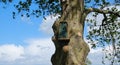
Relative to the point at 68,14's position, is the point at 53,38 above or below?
below

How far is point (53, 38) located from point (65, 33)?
0.58 meters

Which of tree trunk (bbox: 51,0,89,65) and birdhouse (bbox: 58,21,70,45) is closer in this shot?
tree trunk (bbox: 51,0,89,65)

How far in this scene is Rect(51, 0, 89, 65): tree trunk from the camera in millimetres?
12738

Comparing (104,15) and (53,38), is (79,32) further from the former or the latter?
(104,15)

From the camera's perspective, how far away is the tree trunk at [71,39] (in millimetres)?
12738

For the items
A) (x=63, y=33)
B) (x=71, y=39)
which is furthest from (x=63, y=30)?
(x=71, y=39)

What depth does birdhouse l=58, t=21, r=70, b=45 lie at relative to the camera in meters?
12.9

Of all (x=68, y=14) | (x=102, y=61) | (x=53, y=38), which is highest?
(x=68, y=14)

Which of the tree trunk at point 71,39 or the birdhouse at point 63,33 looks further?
the birdhouse at point 63,33

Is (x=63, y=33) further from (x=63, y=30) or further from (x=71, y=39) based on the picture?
(x=71, y=39)

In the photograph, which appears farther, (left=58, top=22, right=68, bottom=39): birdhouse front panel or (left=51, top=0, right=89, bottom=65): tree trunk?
(left=58, top=22, right=68, bottom=39): birdhouse front panel

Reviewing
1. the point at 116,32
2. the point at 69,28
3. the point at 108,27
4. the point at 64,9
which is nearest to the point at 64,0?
the point at 64,9

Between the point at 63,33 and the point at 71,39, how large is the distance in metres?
0.36

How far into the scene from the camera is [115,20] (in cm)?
1828
